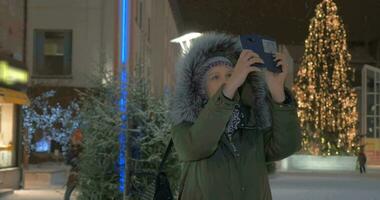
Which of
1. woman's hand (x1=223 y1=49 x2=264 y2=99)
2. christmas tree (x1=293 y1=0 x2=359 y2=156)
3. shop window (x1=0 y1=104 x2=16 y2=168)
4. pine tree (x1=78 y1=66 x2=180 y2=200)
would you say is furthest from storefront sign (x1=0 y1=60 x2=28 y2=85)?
christmas tree (x1=293 y1=0 x2=359 y2=156)

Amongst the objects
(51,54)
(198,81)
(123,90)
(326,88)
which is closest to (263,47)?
(198,81)

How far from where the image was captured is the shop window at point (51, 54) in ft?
114

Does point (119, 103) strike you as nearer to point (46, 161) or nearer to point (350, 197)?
point (350, 197)

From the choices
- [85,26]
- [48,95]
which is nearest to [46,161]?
[48,95]

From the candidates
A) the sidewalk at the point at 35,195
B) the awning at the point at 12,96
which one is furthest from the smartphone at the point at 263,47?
the awning at the point at 12,96

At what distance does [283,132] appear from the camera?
3.32 metres

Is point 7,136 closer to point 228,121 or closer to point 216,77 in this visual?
point 216,77

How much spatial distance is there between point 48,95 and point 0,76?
1561 cm

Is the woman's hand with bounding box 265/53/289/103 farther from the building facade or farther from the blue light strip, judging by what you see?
the building facade

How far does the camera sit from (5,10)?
1830 cm

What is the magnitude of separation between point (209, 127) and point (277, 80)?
0.48m

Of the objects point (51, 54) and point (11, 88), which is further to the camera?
point (51, 54)

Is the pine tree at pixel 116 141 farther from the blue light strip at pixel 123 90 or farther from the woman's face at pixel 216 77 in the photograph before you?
the woman's face at pixel 216 77

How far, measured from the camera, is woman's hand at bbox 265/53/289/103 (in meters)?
3.37
